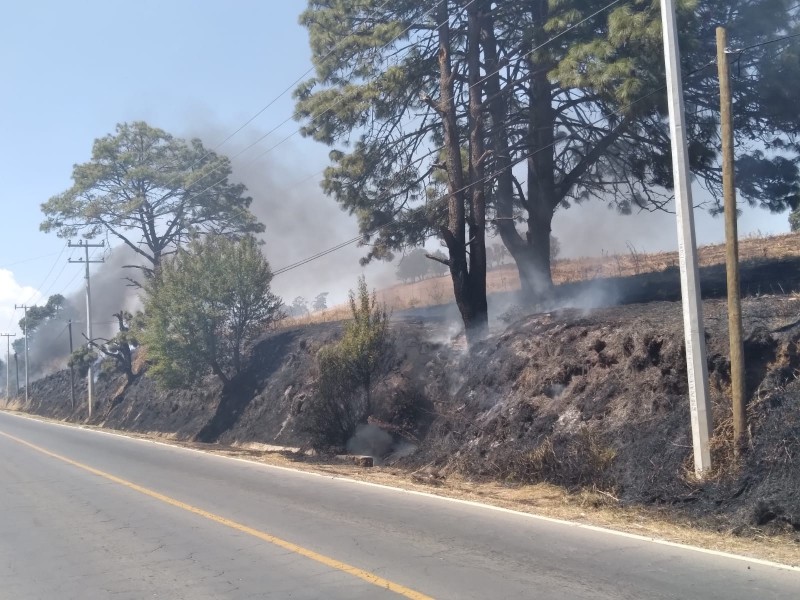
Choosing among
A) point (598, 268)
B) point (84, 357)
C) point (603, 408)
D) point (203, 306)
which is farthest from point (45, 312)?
point (603, 408)

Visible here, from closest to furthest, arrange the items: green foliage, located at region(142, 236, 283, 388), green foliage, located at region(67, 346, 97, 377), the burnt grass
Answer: the burnt grass, green foliage, located at region(142, 236, 283, 388), green foliage, located at region(67, 346, 97, 377)

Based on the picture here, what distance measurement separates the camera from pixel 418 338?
81.8ft

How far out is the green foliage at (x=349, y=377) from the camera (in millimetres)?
22094

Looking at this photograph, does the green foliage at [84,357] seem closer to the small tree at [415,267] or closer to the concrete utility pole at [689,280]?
the small tree at [415,267]

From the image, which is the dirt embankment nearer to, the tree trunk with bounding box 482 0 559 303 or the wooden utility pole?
the wooden utility pole

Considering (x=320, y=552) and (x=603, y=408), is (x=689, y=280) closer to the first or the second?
(x=603, y=408)

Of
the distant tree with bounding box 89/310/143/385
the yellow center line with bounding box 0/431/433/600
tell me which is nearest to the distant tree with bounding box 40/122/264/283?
the distant tree with bounding box 89/310/143/385

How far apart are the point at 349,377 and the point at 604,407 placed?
8812 millimetres

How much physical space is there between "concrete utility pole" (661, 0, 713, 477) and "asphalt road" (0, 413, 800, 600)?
9.40 feet

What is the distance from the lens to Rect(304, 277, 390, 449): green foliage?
2209 cm

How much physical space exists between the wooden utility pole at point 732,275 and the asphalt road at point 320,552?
10.8ft

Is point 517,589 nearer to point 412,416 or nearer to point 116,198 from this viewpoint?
point 412,416

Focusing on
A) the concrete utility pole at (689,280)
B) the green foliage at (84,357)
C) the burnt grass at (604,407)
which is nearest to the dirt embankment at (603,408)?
the burnt grass at (604,407)

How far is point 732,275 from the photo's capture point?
467 inches
